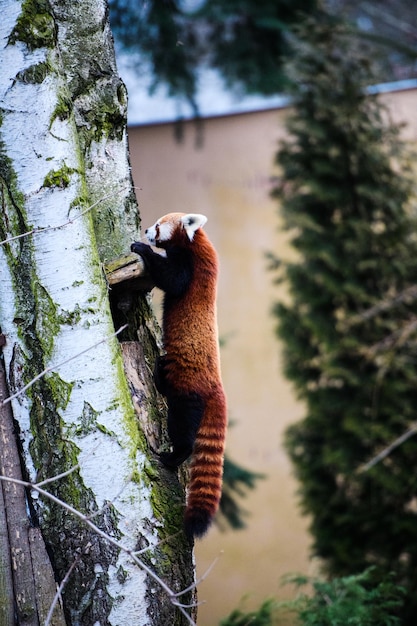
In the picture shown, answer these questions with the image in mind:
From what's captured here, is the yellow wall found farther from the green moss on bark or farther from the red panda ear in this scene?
the green moss on bark

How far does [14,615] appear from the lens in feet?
7.77

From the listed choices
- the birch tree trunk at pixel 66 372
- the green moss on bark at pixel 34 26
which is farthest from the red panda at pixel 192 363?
the green moss on bark at pixel 34 26

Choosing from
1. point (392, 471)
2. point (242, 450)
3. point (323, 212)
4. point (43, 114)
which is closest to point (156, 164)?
point (323, 212)

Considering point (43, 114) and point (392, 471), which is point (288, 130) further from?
point (43, 114)

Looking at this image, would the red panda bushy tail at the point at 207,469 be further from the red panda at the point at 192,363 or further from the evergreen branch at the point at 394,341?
the evergreen branch at the point at 394,341

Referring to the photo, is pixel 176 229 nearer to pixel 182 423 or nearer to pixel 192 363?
pixel 192 363

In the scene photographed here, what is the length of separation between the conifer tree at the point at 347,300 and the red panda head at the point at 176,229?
2243 mm

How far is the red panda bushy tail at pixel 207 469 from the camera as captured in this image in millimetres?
2475

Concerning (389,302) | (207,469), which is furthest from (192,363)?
(389,302)

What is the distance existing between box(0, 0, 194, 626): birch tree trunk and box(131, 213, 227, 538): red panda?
0.15 m

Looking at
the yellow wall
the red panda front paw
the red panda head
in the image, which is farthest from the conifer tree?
the red panda front paw

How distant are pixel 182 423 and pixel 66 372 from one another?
622 millimetres

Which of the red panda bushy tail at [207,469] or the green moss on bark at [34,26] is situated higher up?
the green moss on bark at [34,26]

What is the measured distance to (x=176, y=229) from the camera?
349cm
